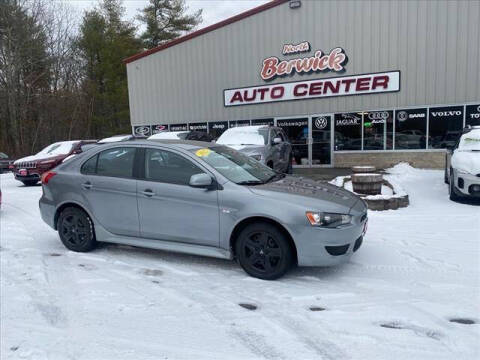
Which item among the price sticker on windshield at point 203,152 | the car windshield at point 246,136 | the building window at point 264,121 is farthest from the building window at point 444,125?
the price sticker on windshield at point 203,152

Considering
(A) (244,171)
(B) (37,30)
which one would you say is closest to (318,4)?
(A) (244,171)

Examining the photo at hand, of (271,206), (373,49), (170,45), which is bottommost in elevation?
(271,206)

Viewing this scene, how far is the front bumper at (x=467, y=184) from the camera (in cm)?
799

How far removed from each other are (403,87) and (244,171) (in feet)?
41.0

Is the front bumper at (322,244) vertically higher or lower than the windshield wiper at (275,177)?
lower

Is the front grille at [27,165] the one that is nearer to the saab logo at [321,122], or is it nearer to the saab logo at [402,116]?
the saab logo at [321,122]

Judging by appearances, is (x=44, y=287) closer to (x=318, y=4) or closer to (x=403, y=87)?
(x=403, y=87)

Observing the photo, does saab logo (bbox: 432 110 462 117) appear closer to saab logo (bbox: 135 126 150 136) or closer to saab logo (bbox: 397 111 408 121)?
saab logo (bbox: 397 111 408 121)

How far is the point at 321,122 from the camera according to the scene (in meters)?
17.0

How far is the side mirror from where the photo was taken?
461 centimetres

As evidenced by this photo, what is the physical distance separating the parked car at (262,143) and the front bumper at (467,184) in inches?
178

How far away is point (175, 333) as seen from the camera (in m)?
3.36

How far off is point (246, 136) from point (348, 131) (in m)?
6.65

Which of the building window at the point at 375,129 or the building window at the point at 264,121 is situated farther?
the building window at the point at 264,121
